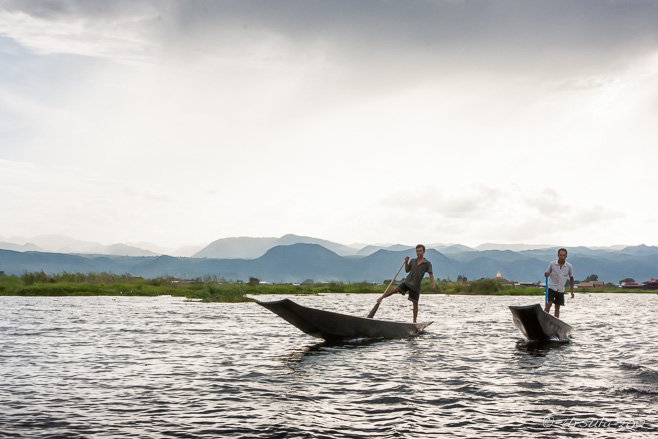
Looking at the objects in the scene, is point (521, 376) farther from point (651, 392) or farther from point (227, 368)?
point (227, 368)

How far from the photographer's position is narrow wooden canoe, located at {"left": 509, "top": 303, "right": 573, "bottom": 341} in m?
17.1

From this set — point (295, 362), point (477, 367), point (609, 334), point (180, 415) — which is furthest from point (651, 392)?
point (609, 334)

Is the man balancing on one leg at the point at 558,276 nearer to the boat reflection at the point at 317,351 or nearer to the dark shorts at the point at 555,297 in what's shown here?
the dark shorts at the point at 555,297

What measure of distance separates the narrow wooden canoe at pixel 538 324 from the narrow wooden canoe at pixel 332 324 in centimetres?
393

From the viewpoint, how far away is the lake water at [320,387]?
822 centimetres

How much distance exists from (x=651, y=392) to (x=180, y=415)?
9135 millimetres

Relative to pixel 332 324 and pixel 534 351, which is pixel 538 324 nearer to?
pixel 534 351

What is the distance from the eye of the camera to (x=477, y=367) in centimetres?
1372

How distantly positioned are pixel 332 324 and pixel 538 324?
6867 millimetres

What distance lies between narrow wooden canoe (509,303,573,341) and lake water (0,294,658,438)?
1.76 feet

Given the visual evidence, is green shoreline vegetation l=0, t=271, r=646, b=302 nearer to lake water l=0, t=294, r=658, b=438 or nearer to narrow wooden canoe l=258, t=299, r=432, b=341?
lake water l=0, t=294, r=658, b=438

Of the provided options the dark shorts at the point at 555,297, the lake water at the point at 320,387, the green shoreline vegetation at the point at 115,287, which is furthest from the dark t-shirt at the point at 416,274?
the green shoreline vegetation at the point at 115,287

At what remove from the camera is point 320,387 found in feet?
36.3

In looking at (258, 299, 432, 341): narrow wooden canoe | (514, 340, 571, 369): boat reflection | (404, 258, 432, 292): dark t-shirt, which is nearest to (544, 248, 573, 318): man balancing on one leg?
(514, 340, 571, 369): boat reflection
